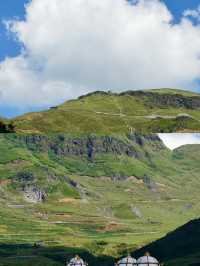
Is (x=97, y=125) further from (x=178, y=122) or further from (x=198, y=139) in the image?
(x=198, y=139)

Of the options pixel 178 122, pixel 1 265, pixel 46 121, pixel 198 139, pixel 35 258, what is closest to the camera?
pixel 198 139

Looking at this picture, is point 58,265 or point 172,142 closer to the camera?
point 172,142

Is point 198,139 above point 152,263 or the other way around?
above

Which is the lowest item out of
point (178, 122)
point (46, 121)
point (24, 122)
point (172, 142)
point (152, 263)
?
point (152, 263)

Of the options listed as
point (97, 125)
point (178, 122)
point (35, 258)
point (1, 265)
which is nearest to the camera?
point (97, 125)

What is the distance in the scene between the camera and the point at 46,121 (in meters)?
116

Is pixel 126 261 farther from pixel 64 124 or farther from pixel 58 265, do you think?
pixel 58 265

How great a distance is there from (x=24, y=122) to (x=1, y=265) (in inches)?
3883

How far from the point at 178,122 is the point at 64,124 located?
27.9m

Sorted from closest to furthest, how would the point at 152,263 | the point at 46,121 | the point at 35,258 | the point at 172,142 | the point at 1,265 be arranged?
the point at 172,142 < the point at 152,263 < the point at 46,121 < the point at 1,265 < the point at 35,258

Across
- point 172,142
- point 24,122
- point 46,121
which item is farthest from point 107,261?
point 172,142

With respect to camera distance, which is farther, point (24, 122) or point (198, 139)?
point (24, 122)

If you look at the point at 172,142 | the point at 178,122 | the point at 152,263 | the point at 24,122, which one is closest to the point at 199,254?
the point at 178,122

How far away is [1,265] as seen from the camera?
169m
